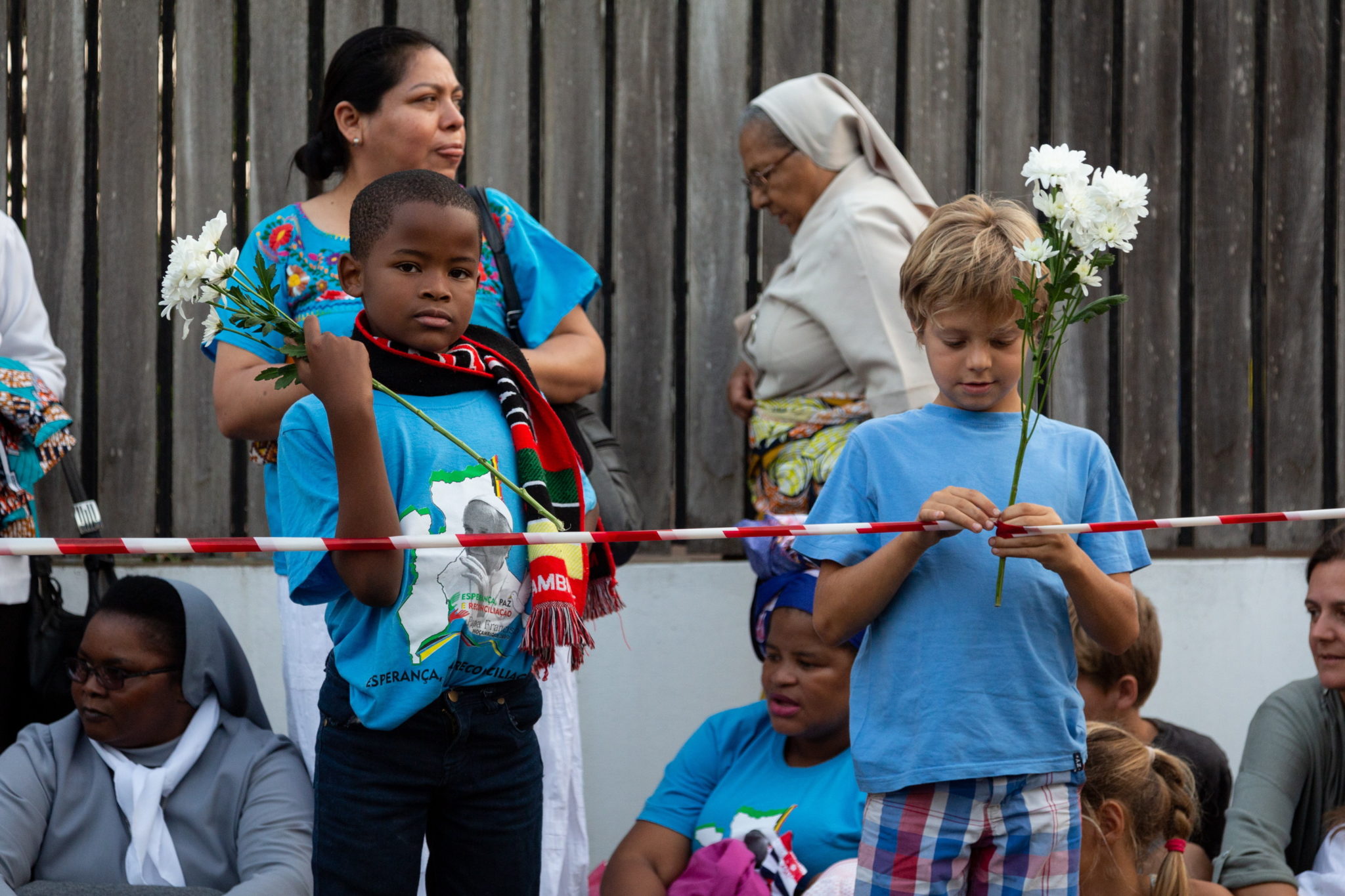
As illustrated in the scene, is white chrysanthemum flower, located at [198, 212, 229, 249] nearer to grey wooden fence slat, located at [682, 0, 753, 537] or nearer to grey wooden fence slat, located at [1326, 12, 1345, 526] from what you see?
grey wooden fence slat, located at [682, 0, 753, 537]

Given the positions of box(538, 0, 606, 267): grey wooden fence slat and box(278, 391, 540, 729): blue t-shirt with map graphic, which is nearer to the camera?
box(278, 391, 540, 729): blue t-shirt with map graphic

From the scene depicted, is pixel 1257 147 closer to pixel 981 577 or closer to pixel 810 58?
Result: pixel 810 58

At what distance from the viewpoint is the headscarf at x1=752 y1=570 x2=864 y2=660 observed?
3301mm

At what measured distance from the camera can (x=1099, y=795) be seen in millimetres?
2830

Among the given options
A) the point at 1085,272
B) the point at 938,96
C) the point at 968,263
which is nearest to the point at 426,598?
the point at 968,263

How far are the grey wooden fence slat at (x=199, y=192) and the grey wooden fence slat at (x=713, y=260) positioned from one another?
1.25 meters

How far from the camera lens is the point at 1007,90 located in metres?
4.24

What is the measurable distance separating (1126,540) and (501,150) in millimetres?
2292

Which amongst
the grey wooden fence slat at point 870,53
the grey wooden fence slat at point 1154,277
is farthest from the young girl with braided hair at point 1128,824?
the grey wooden fence slat at point 870,53

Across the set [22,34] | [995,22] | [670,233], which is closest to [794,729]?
[670,233]

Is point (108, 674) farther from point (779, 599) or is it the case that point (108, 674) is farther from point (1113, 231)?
point (1113, 231)

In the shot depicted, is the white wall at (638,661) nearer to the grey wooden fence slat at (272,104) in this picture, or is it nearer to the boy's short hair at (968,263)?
the grey wooden fence slat at (272,104)

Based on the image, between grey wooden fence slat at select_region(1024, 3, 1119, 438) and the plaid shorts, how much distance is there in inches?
89.8

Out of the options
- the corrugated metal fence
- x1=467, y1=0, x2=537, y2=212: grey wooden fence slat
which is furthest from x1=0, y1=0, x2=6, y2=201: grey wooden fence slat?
x1=467, y1=0, x2=537, y2=212: grey wooden fence slat
